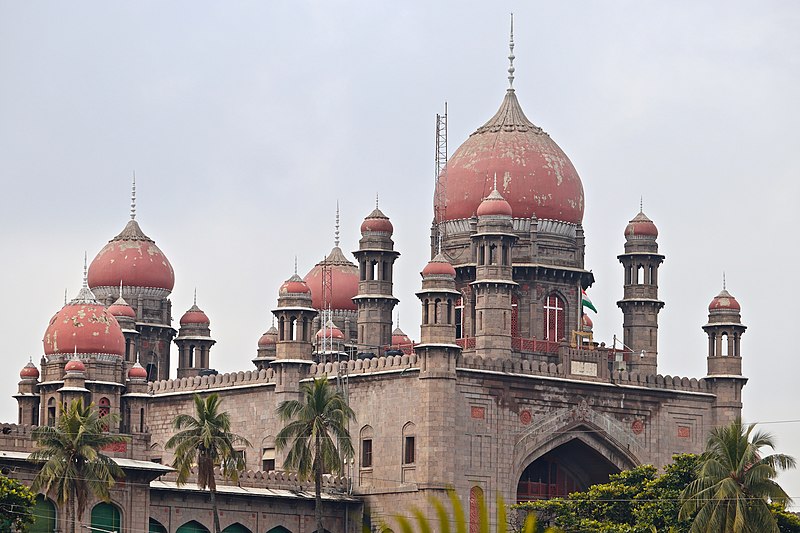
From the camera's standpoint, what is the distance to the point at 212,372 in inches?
3484

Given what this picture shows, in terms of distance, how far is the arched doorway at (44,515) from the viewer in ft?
213

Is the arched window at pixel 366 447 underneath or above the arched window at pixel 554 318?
underneath

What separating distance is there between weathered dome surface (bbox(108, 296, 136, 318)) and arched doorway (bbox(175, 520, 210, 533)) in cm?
1695

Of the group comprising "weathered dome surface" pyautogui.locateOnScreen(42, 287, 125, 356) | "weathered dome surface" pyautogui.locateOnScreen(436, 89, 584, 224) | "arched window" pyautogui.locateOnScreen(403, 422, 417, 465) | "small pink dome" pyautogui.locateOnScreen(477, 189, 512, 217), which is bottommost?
"arched window" pyautogui.locateOnScreen(403, 422, 417, 465)

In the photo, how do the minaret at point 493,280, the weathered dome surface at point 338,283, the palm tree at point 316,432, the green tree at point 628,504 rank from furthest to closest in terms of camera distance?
1. the weathered dome surface at point 338,283
2. the minaret at point 493,280
3. the palm tree at point 316,432
4. the green tree at point 628,504

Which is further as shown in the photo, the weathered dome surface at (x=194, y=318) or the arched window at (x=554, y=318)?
the weathered dome surface at (x=194, y=318)

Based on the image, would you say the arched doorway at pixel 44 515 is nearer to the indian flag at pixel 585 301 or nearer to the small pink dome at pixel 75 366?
the small pink dome at pixel 75 366

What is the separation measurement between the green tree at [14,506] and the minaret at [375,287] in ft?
70.3

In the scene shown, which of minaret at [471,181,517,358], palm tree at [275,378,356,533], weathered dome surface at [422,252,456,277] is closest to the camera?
palm tree at [275,378,356,533]

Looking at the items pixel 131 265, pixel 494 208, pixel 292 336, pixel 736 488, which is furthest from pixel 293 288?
pixel 736 488

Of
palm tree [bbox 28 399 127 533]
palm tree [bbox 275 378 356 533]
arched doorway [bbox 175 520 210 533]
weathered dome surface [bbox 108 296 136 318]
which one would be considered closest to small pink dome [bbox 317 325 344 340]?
weathered dome surface [bbox 108 296 136 318]

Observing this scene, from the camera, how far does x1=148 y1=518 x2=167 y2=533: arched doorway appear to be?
229 ft

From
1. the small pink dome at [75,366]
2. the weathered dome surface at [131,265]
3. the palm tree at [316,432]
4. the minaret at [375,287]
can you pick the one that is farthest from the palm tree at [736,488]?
the weathered dome surface at [131,265]

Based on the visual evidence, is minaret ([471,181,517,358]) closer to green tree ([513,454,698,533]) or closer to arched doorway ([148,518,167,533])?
green tree ([513,454,698,533])
